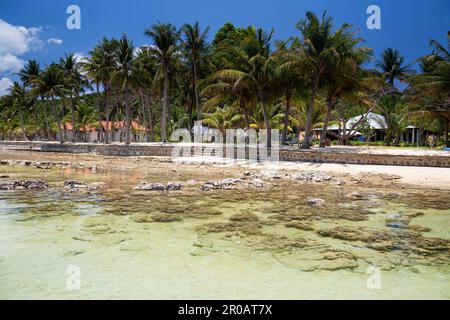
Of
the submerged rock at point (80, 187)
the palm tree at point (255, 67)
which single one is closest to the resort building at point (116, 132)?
the palm tree at point (255, 67)

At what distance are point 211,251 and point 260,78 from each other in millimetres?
20824

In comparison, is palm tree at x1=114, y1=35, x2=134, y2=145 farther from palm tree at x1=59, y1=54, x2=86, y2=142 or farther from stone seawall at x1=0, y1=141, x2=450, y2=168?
palm tree at x1=59, y1=54, x2=86, y2=142

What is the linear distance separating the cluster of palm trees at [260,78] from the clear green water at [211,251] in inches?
612

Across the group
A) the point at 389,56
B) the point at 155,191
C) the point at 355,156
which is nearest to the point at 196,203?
the point at 155,191

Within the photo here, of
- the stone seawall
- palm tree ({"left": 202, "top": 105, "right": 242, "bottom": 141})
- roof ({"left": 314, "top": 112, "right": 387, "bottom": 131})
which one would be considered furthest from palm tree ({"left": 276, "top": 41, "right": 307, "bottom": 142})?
roof ({"left": 314, "top": 112, "right": 387, "bottom": 131})

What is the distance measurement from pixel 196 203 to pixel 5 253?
17.3ft

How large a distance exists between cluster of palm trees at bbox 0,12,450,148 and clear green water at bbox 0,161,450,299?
51.0 ft

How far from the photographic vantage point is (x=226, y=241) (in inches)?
262

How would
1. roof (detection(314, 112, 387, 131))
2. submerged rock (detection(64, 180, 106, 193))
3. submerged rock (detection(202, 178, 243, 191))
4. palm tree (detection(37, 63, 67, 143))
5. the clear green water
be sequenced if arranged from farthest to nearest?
palm tree (detection(37, 63, 67, 143))
roof (detection(314, 112, 387, 131))
submerged rock (detection(202, 178, 243, 191))
submerged rock (detection(64, 180, 106, 193))
the clear green water

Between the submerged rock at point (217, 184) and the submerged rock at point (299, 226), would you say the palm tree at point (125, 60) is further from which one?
the submerged rock at point (299, 226)

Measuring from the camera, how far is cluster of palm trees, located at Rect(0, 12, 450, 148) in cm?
2355

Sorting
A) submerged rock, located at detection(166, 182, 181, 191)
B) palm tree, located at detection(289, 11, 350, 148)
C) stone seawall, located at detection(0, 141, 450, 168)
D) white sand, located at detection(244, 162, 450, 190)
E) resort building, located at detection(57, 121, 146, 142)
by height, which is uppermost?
palm tree, located at detection(289, 11, 350, 148)

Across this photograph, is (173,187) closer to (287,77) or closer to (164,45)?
(287,77)

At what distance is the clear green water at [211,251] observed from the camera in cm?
461
